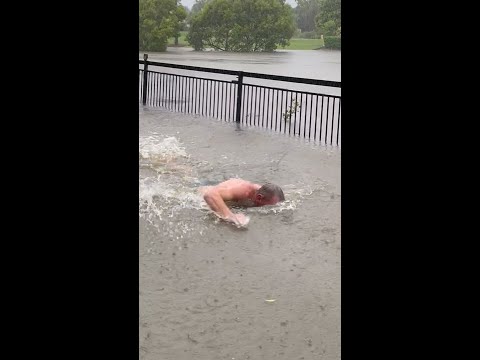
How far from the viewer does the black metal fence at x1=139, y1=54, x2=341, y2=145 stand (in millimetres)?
8078

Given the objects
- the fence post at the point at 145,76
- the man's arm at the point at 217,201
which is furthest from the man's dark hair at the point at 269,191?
the fence post at the point at 145,76

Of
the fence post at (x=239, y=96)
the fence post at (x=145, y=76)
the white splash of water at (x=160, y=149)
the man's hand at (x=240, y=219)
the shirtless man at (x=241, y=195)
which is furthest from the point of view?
the fence post at (x=145, y=76)

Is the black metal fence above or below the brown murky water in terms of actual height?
above

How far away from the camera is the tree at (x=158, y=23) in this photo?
1051 cm

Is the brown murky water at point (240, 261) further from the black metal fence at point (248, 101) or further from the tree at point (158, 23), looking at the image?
the tree at point (158, 23)

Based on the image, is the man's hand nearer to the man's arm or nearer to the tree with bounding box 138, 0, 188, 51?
the man's arm

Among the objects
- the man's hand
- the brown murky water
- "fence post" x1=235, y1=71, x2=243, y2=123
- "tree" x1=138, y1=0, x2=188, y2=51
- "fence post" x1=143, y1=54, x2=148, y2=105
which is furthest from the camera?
"tree" x1=138, y1=0, x2=188, y2=51

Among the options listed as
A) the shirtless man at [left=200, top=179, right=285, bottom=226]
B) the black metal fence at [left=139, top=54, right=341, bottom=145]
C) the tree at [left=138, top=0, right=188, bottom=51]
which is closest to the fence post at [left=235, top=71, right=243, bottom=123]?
the black metal fence at [left=139, top=54, right=341, bottom=145]

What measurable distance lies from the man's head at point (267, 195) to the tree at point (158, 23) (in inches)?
233

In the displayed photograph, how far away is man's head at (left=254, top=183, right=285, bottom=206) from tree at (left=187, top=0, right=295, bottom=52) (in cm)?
597
